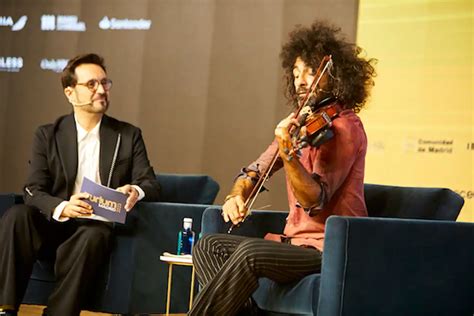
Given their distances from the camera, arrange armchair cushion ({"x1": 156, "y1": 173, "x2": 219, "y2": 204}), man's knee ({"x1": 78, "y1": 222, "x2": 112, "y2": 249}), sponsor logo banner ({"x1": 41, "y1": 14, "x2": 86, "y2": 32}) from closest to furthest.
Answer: man's knee ({"x1": 78, "y1": 222, "x2": 112, "y2": 249}) → armchair cushion ({"x1": 156, "y1": 173, "x2": 219, "y2": 204}) → sponsor logo banner ({"x1": 41, "y1": 14, "x2": 86, "y2": 32})

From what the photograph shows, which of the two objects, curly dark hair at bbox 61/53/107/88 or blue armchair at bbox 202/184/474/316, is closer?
blue armchair at bbox 202/184/474/316

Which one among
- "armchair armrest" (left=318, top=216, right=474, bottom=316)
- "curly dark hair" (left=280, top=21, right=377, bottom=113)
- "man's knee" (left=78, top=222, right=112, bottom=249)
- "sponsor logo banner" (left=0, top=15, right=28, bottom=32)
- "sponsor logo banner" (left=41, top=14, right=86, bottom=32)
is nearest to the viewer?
"armchair armrest" (left=318, top=216, right=474, bottom=316)

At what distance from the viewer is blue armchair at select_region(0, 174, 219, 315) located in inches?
145

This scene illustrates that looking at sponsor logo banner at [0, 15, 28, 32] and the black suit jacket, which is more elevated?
sponsor logo banner at [0, 15, 28, 32]

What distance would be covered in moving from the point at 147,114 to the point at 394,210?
8.68 ft

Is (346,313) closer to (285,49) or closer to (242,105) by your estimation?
(285,49)

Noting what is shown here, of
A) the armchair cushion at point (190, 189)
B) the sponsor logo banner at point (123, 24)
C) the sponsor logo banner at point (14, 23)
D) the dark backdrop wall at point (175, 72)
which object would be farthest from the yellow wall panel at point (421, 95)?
the sponsor logo banner at point (14, 23)

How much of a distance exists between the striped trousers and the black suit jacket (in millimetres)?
1096

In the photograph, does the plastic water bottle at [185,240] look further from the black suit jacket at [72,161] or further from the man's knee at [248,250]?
the man's knee at [248,250]

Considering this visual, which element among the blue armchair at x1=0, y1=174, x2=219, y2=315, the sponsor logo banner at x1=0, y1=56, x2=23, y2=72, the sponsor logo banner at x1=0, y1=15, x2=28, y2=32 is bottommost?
the blue armchair at x1=0, y1=174, x2=219, y2=315

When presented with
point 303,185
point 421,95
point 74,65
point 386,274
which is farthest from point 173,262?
point 421,95

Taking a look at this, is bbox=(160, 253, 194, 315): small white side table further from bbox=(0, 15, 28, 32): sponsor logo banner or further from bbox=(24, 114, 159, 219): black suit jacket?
bbox=(0, 15, 28, 32): sponsor logo banner

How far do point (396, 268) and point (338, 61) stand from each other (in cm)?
78

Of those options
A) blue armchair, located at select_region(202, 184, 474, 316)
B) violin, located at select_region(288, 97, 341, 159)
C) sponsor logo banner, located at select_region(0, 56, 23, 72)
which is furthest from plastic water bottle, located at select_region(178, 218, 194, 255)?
sponsor logo banner, located at select_region(0, 56, 23, 72)
